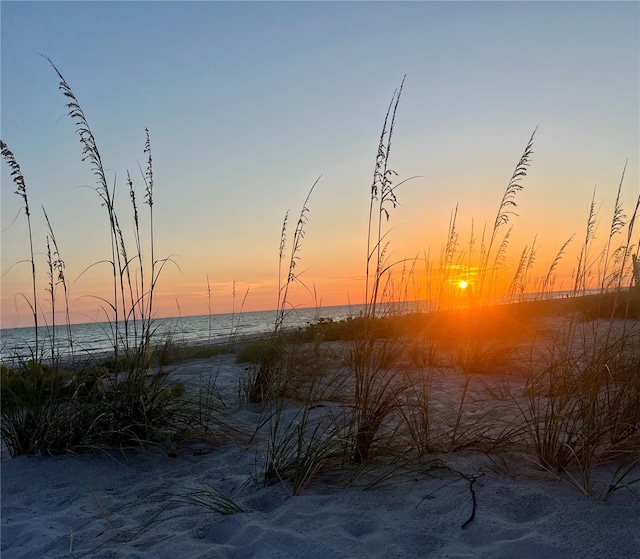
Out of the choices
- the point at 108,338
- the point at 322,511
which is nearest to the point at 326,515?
the point at 322,511

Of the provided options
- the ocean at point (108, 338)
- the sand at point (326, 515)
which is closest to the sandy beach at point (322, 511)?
the sand at point (326, 515)

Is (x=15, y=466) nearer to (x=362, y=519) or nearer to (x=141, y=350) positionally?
(x=141, y=350)

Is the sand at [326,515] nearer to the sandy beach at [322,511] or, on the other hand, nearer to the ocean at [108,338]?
the sandy beach at [322,511]

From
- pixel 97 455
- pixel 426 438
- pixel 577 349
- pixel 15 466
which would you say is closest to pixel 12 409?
pixel 15 466

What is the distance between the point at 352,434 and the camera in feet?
8.31

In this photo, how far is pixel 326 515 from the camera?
7.01 feet

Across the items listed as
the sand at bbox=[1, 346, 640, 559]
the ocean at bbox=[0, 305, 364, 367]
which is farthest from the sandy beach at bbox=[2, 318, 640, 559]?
the ocean at bbox=[0, 305, 364, 367]

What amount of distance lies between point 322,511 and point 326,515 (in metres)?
0.04

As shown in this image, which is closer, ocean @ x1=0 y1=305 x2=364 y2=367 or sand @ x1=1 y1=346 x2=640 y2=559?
sand @ x1=1 y1=346 x2=640 y2=559

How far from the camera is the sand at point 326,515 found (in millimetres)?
1857

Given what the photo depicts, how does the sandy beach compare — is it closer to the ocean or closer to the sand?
the sand

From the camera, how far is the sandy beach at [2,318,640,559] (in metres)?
1.87

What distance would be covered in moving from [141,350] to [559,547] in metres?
2.61

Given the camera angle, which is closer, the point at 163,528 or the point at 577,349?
the point at 163,528
